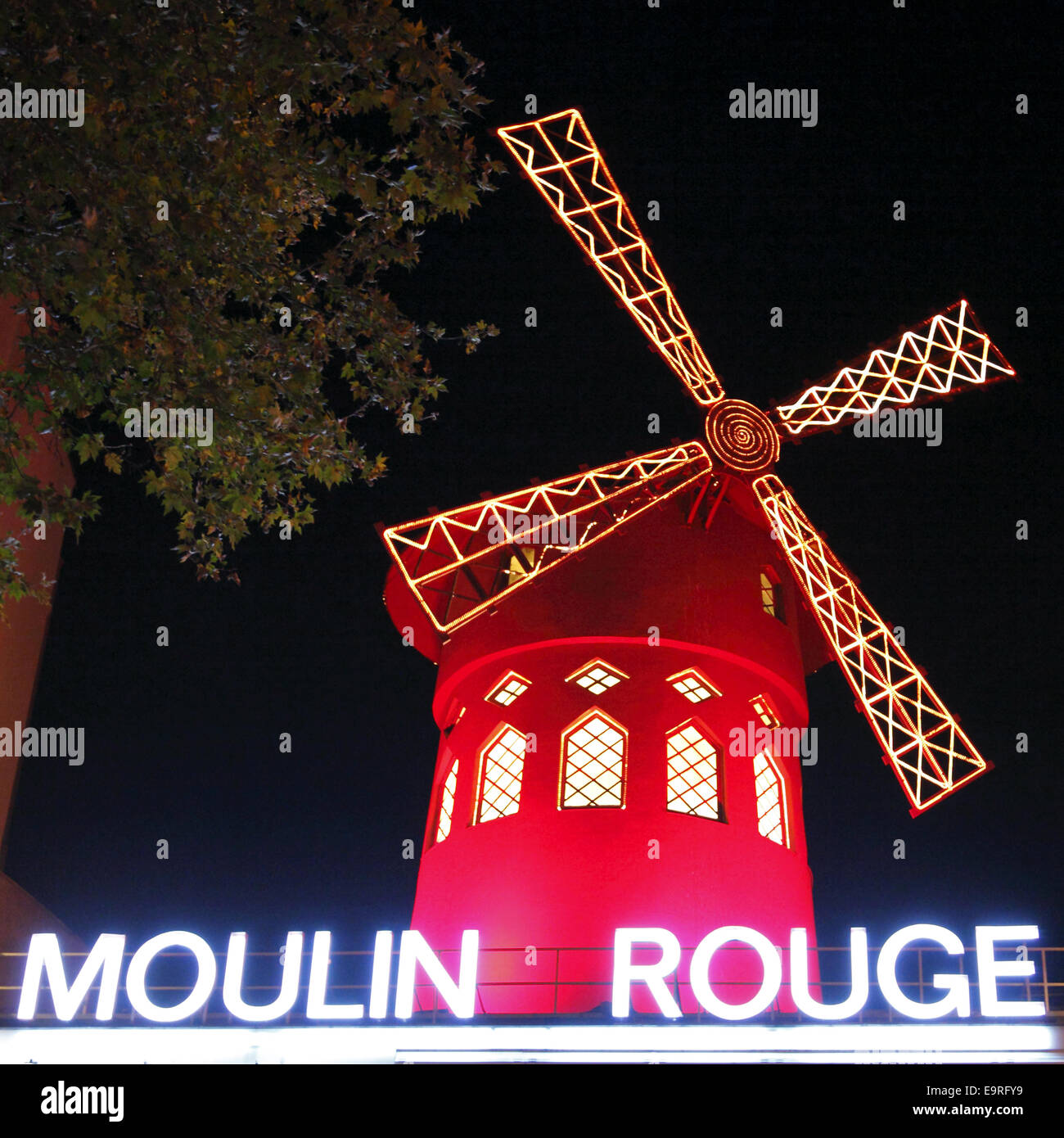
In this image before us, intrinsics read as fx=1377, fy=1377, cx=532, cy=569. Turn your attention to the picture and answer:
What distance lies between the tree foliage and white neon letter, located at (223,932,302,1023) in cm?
236

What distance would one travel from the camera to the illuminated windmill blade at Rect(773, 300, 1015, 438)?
40.0 feet

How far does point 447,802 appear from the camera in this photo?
11.3 meters

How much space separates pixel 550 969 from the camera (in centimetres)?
962

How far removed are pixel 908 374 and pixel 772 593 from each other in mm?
2656

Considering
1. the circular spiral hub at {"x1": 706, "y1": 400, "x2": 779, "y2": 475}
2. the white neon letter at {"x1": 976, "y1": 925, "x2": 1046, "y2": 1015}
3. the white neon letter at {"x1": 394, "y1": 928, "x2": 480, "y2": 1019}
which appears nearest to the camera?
the white neon letter at {"x1": 976, "y1": 925, "x2": 1046, "y2": 1015}

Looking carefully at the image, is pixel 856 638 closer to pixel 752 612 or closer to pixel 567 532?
pixel 752 612

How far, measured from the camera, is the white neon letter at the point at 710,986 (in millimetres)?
7984

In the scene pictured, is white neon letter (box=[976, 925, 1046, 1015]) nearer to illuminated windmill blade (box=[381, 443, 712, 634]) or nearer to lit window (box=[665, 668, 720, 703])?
lit window (box=[665, 668, 720, 703])

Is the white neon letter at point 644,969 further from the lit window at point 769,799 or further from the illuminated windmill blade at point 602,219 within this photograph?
the illuminated windmill blade at point 602,219

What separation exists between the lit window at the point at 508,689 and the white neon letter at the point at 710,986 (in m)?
3.12

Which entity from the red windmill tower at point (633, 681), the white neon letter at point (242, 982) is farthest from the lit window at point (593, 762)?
the white neon letter at point (242, 982)

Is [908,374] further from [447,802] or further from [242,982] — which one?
[242,982]

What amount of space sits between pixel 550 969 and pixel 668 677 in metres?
2.46

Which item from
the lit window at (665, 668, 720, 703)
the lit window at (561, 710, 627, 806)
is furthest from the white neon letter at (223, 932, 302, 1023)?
the lit window at (665, 668, 720, 703)
